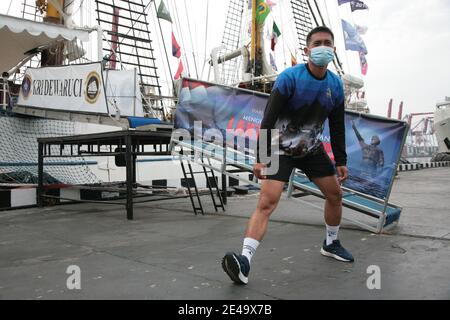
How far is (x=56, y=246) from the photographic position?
4059 mm

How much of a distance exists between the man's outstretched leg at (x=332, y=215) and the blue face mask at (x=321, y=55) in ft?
2.74

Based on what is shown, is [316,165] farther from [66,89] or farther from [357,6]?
[357,6]

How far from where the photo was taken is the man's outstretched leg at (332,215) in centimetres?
314

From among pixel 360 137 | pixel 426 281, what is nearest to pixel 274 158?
pixel 426 281

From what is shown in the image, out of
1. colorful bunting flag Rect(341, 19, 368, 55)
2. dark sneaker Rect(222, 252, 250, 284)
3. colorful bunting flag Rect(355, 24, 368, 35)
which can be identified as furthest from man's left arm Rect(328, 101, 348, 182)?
colorful bunting flag Rect(355, 24, 368, 35)

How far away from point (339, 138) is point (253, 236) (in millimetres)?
1114

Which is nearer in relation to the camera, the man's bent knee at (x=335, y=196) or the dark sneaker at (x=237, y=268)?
the dark sneaker at (x=237, y=268)

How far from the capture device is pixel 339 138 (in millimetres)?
3309

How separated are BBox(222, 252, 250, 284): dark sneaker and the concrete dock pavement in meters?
0.05

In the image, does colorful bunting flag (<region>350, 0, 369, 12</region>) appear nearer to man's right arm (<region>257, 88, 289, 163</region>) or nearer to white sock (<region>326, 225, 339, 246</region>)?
white sock (<region>326, 225, 339, 246</region>)

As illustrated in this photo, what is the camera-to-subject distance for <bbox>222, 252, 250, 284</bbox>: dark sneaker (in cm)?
258

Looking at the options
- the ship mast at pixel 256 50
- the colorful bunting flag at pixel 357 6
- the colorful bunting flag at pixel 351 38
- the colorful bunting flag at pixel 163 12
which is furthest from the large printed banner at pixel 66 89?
the colorful bunting flag at pixel 357 6

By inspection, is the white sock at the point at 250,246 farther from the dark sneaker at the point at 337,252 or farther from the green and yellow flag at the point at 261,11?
the green and yellow flag at the point at 261,11
